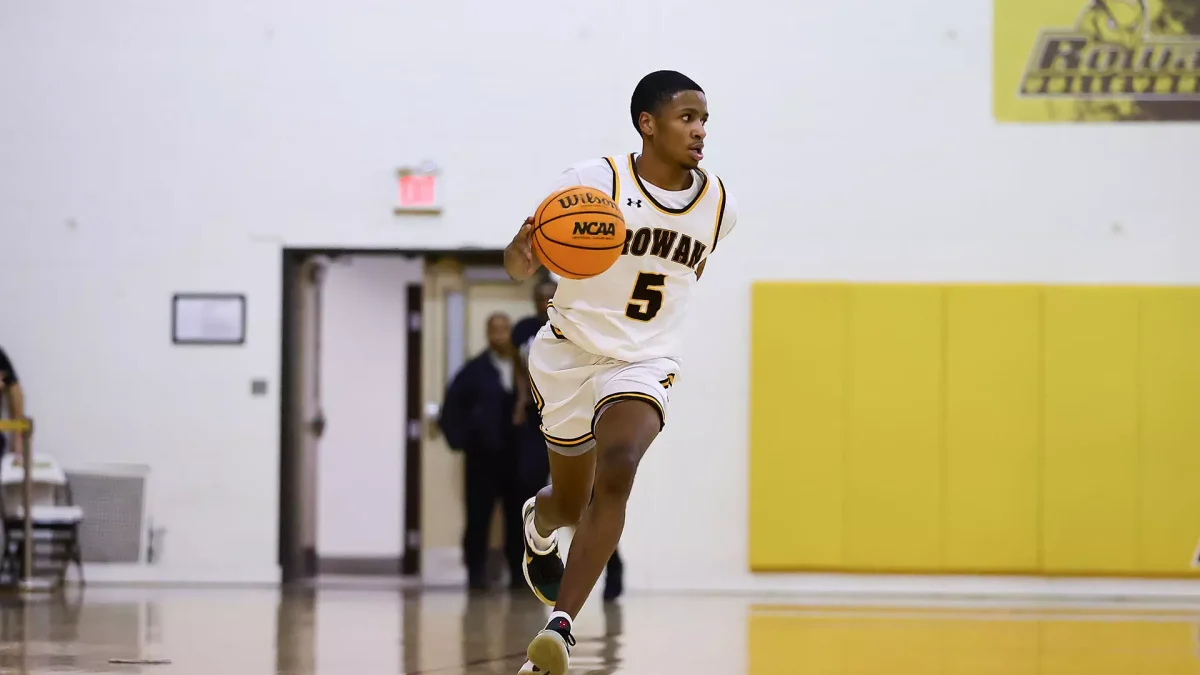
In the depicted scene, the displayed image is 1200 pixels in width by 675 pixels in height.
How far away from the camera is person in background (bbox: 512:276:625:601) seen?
7703 millimetres

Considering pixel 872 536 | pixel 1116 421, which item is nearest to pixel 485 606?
pixel 872 536

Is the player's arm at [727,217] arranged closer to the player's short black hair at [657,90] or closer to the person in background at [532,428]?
the player's short black hair at [657,90]

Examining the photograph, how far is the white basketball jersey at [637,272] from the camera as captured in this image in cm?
402

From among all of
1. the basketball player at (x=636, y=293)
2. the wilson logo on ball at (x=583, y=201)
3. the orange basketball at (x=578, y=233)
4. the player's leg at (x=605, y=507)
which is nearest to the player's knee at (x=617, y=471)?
the player's leg at (x=605, y=507)

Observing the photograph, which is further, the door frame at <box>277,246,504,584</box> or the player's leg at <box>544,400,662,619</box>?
the door frame at <box>277,246,504,584</box>

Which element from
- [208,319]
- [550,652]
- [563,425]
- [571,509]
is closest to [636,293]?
[563,425]

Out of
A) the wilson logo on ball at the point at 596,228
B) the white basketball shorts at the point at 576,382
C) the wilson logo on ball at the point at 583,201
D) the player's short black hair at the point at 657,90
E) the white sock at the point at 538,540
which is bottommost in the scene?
the white sock at the point at 538,540

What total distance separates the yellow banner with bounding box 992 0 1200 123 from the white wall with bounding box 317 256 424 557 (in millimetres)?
4588

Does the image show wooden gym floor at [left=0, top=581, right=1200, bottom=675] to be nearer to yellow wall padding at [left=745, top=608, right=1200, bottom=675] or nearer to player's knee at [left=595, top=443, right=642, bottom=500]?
yellow wall padding at [left=745, top=608, right=1200, bottom=675]

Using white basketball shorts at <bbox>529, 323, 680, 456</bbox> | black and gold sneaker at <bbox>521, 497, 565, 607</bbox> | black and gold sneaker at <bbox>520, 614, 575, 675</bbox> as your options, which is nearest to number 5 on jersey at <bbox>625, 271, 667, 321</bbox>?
white basketball shorts at <bbox>529, 323, 680, 456</bbox>

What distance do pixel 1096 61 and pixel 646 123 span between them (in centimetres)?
569

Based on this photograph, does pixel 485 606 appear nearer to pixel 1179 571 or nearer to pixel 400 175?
pixel 400 175

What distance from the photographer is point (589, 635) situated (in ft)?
18.5

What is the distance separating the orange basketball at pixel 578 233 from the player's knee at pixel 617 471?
487 millimetres
